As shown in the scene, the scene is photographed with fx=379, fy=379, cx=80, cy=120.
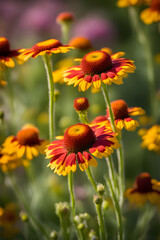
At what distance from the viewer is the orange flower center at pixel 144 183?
1.30 metres

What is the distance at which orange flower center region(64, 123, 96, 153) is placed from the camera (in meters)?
1.03

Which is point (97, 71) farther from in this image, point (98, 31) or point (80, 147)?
point (98, 31)

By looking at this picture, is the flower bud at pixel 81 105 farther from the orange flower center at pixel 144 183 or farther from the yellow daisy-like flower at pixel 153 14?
the yellow daisy-like flower at pixel 153 14

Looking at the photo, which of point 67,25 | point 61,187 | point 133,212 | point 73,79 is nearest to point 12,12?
point 67,25

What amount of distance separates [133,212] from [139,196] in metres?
0.68

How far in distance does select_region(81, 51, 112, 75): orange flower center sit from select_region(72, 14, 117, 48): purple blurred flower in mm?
2037

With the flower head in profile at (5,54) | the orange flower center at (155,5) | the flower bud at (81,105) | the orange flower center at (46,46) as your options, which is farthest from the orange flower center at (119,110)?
the orange flower center at (155,5)

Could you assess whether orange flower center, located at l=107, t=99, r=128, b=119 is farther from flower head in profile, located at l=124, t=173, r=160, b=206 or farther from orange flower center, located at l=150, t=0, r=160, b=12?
orange flower center, located at l=150, t=0, r=160, b=12

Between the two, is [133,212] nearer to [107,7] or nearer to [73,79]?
[73,79]

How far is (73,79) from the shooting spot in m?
1.09

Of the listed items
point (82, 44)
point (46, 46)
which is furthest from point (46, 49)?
point (82, 44)

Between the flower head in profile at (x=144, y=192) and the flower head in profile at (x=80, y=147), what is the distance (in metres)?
0.32

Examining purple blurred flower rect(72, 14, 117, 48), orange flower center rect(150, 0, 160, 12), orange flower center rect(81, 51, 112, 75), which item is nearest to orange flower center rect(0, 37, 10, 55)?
orange flower center rect(81, 51, 112, 75)

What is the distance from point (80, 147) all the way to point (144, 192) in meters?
0.41
